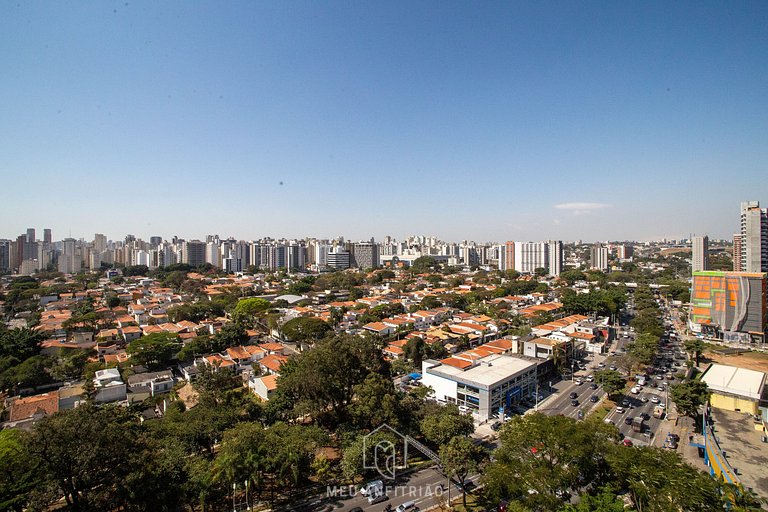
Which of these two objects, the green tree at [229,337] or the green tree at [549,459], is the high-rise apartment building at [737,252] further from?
the green tree at [229,337]

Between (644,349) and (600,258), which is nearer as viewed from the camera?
(644,349)

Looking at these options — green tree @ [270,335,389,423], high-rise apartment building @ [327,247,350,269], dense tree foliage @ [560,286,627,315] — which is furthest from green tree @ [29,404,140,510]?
high-rise apartment building @ [327,247,350,269]

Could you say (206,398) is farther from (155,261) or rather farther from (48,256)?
(48,256)

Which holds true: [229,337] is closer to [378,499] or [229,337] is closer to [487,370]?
[487,370]

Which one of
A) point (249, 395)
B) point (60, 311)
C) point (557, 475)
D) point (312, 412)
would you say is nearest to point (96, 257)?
point (60, 311)

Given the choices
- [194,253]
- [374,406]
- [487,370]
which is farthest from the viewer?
[194,253]

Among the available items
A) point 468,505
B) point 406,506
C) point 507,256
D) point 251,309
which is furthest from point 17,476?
point 507,256

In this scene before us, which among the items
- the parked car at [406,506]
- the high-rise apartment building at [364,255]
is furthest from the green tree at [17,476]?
the high-rise apartment building at [364,255]
